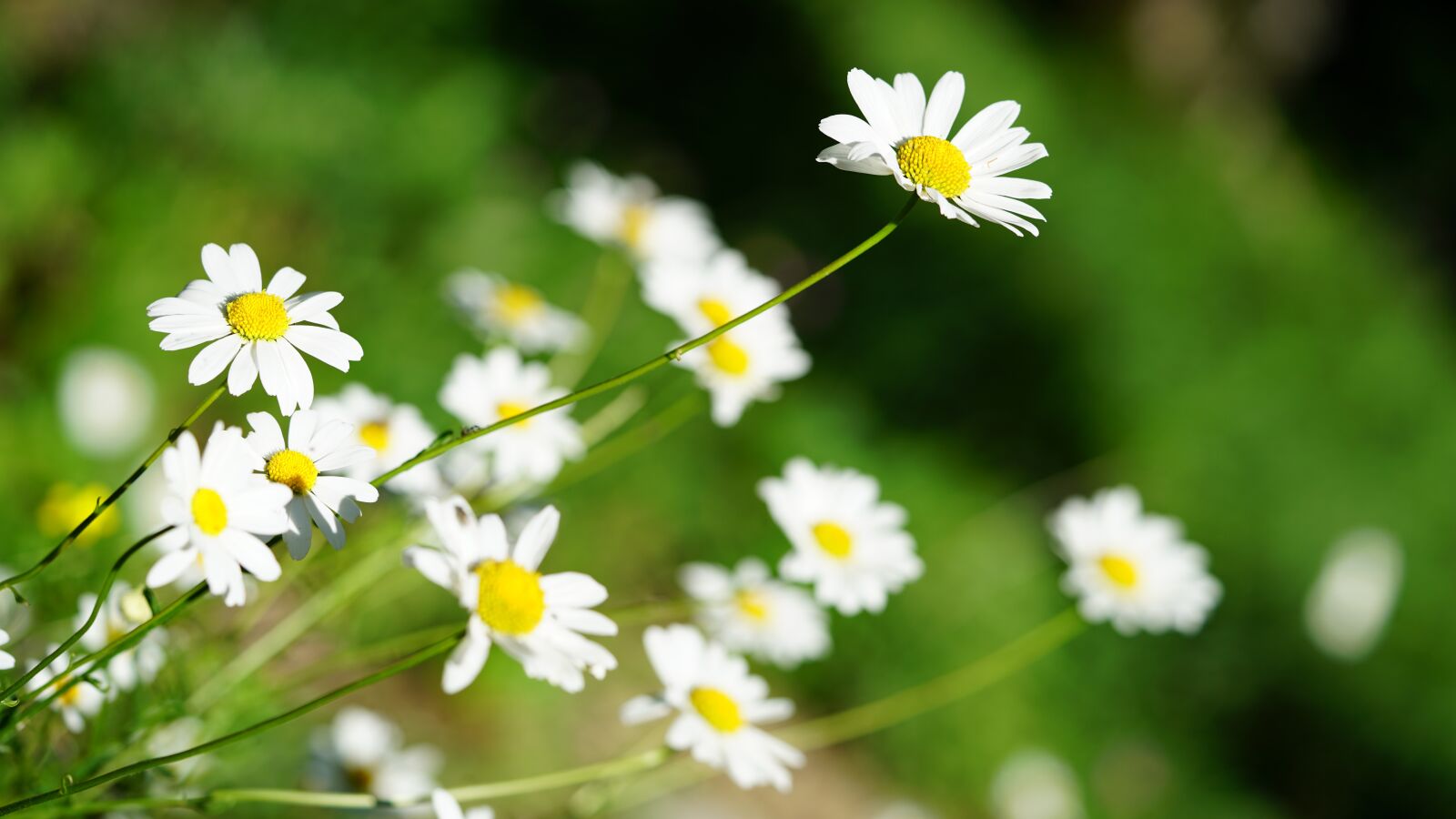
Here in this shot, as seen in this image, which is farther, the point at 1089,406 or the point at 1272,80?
the point at 1272,80

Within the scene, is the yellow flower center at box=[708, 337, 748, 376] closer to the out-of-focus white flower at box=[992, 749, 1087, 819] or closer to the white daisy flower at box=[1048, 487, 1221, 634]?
the white daisy flower at box=[1048, 487, 1221, 634]

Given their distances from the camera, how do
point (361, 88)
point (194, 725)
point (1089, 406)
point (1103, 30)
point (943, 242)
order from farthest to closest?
point (1103, 30)
point (943, 242)
point (1089, 406)
point (361, 88)
point (194, 725)

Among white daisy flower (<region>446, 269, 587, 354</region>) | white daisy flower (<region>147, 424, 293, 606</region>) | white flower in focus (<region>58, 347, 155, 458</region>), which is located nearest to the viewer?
white daisy flower (<region>147, 424, 293, 606</region>)

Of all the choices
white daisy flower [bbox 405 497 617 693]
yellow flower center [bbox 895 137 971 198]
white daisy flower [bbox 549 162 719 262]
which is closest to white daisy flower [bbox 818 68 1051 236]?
yellow flower center [bbox 895 137 971 198]

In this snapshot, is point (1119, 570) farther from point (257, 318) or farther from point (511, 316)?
point (257, 318)

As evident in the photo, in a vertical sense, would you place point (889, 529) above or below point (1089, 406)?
below

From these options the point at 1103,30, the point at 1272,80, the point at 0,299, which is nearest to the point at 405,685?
the point at 0,299

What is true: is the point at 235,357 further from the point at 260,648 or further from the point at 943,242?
the point at 943,242

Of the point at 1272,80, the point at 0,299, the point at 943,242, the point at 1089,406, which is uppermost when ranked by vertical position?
the point at 1272,80
